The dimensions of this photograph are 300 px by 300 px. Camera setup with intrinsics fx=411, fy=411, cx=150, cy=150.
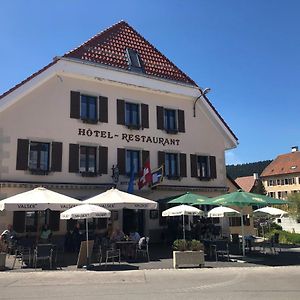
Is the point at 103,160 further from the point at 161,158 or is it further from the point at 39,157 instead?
the point at 161,158

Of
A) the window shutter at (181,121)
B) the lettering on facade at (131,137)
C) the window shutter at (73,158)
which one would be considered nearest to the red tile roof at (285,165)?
the window shutter at (181,121)

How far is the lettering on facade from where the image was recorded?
2206 cm

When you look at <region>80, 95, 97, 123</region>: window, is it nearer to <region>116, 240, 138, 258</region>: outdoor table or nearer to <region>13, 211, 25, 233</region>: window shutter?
<region>13, 211, 25, 233</region>: window shutter

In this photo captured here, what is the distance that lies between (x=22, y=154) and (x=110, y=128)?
520 centimetres

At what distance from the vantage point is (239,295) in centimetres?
977

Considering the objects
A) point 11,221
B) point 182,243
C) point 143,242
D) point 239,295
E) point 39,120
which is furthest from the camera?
point 39,120

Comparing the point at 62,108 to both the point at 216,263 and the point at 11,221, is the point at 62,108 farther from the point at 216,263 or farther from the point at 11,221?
the point at 216,263

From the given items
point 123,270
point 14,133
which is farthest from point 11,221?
point 123,270

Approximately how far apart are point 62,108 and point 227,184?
12634mm

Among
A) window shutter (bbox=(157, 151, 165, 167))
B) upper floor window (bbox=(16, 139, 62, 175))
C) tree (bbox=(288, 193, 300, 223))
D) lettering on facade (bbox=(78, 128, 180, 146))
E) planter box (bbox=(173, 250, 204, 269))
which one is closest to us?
planter box (bbox=(173, 250, 204, 269))

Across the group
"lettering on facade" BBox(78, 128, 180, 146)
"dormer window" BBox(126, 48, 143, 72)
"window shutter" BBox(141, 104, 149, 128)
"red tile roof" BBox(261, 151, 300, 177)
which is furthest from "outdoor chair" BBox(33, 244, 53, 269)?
"red tile roof" BBox(261, 151, 300, 177)

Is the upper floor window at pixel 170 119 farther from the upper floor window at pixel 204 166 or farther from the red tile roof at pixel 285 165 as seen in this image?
the red tile roof at pixel 285 165

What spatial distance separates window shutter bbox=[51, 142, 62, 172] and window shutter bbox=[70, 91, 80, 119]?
182 cm

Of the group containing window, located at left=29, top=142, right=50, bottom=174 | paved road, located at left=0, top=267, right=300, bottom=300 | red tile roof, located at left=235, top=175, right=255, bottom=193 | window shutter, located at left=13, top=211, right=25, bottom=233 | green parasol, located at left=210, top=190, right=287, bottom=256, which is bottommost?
paved road, located at left=0, top=267, right=300, bottom=300
